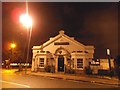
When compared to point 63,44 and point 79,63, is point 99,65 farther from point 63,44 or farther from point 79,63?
point 63,44

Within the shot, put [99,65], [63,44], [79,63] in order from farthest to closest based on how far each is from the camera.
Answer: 1. [63,44]
2. [79,63]
3. [99,65]

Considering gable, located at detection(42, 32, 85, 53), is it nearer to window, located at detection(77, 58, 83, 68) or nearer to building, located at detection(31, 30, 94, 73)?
building, located at detection(31, 30, 94, 73)

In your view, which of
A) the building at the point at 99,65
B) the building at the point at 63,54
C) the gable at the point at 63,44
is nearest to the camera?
the building at the point at 99,65

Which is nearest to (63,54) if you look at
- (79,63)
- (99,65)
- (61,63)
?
(61,63)

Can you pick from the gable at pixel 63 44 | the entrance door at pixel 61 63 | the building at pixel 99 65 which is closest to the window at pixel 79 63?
the building at pixel 99 65

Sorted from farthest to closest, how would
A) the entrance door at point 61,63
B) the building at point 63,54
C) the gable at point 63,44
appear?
1. the entrance door at point 61,63
2. the gable at point 63,44
3. the building at point 63,54

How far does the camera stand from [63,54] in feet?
123

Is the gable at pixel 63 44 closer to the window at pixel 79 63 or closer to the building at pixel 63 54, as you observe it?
the building at pixel 63 54

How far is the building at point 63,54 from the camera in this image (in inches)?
1431

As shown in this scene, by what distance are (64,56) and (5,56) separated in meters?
29.0

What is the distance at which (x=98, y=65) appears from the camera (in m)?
35.3

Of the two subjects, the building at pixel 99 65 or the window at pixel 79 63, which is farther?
the window at pixel 79 63

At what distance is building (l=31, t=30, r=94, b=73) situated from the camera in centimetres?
3634

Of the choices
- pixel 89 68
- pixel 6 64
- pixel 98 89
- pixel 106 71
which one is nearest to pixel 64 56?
pixel 89 68
